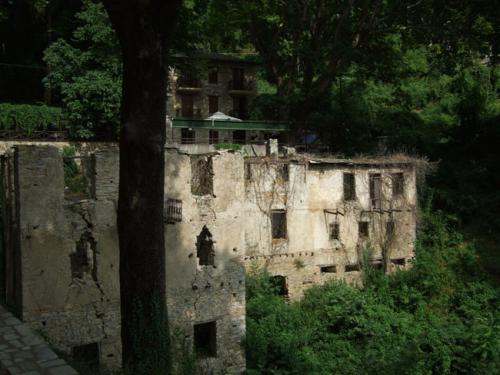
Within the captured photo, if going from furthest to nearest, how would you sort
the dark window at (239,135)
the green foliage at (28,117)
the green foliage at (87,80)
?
the dark window at (239,135) → the green foliage at (87,80) → the green foliage at (28,117)

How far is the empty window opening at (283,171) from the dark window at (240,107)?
1874 cm

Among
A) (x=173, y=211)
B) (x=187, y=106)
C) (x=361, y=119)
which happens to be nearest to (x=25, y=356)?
(x=173, y=211)

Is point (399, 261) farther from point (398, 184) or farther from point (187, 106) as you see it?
point (187, 106)

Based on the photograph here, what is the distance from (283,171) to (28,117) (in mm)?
13480

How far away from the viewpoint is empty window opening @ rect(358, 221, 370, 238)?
23.9 m

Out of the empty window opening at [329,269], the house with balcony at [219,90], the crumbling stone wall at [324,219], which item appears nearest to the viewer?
the crumbling stone wall at [324,219]

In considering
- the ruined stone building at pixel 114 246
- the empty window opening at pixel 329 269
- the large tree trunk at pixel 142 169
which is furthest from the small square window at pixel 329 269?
the large tree trunk at pixel 142 169

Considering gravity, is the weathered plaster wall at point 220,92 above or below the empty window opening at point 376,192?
above

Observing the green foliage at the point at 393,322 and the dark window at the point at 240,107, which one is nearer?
the green foliage at the point at 393,322

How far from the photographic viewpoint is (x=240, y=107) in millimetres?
40500

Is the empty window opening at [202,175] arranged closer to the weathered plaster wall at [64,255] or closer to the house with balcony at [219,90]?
the weathered plaster wall at [64,255]

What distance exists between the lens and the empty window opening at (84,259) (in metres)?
12.9

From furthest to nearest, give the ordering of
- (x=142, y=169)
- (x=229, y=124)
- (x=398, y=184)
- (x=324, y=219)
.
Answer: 1. (x=229, y=124)
2. (x=398, y=184)
3. (x=324, y=219)
4. (x=142, y=169)

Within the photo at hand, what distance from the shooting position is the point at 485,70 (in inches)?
1452
